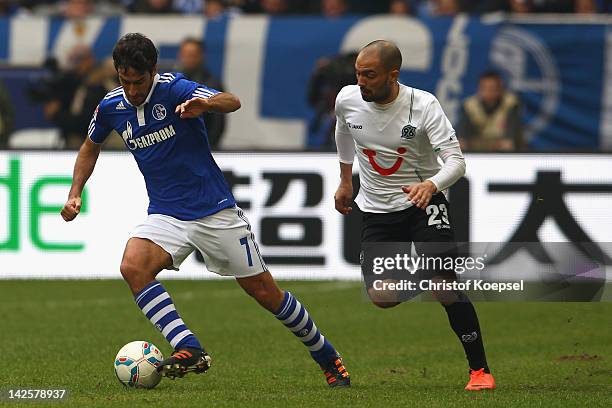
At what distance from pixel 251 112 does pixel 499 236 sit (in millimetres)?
4593

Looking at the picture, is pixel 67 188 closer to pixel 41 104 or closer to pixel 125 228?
pixel 125 228

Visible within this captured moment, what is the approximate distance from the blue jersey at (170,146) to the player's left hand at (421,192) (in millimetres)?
1226

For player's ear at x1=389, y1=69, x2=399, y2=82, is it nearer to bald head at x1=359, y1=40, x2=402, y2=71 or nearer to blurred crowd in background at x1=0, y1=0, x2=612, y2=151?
bald head at x1=359, y1=40, x2=402, y2=71

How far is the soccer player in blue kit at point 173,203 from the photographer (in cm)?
787

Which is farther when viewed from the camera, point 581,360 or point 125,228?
point 125,228

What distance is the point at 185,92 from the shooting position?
26.2 feet

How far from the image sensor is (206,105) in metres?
7.66

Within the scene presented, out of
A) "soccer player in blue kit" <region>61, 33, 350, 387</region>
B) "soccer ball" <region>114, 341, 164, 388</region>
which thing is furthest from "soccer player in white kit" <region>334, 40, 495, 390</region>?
"soccer ball" <region>114, 341, 164, 388</region>

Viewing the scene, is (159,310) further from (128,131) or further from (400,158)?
(400,158)

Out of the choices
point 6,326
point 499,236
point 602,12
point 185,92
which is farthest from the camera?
point 602,12

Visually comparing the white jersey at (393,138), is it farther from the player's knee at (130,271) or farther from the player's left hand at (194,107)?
the player's knee at (130,271)

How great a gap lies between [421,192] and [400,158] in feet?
2.54

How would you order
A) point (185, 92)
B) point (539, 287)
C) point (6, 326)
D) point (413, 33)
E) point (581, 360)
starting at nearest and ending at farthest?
point (185, 92), point (539, 287), point (581, 360), point (6, 326), point (413, 33)

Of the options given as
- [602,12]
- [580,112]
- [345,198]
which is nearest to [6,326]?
[345,198]
